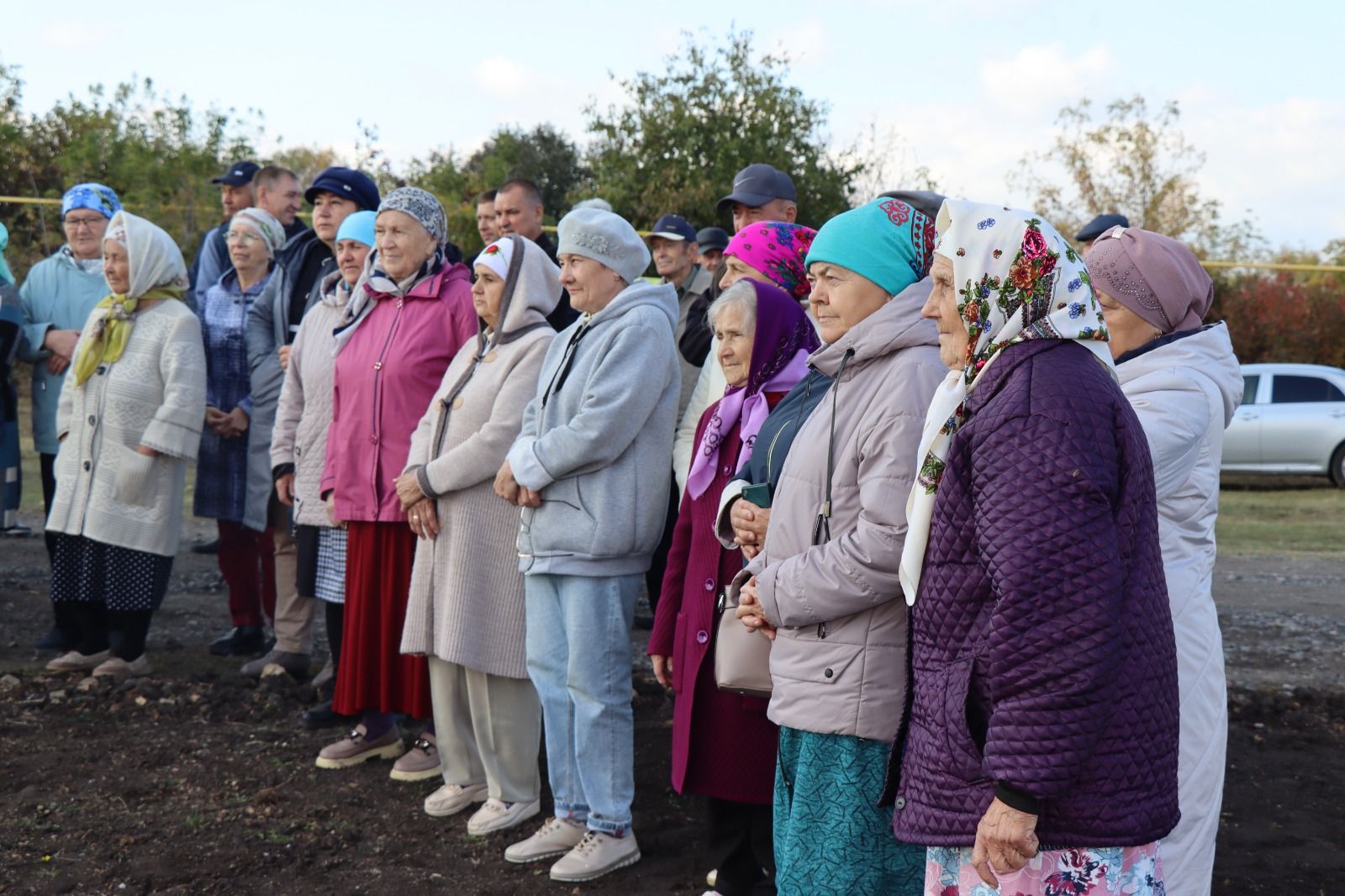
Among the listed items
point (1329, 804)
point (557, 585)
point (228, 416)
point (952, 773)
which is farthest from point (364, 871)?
point (1329, 804)

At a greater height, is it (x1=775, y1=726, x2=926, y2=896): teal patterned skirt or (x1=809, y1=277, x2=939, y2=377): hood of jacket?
(x1=809, y1=277, x2=939, y2=377): hood of jacket

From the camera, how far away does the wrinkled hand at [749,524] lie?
135 inches

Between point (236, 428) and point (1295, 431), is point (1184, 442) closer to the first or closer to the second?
point (236, 428)

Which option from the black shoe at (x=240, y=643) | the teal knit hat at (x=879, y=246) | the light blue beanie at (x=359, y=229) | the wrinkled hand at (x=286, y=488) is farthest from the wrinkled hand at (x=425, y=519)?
the black shoe at (x=240, y=643)

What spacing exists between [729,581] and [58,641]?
16.0 feet

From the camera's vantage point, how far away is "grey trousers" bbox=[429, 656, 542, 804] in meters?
4.88

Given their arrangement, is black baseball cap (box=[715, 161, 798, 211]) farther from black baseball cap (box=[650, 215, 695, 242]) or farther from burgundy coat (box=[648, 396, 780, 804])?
burgundy coat (box=[648, 396, 780, 804])

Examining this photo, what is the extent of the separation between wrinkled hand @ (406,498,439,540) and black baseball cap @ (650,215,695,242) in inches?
120

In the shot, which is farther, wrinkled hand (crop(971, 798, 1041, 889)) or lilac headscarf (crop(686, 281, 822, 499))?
lilac headscarf (crop(686, 281, 822, 499))

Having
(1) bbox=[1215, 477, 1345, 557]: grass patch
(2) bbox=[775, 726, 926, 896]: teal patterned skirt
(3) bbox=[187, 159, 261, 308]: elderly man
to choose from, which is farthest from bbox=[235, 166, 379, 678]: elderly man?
(1) bbox=[1215, 477, 1345, 557]: grass patch

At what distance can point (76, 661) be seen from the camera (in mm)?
6766

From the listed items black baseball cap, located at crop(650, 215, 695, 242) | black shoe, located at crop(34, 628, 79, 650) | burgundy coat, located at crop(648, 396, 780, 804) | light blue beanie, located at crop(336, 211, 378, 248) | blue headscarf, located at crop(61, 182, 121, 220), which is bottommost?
black shoe, located at crop(34, 628, 79, 650)

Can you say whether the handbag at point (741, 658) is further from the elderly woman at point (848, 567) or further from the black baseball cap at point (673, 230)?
the black baseball cap at point (673, 230)

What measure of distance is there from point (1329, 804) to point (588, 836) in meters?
2.92
